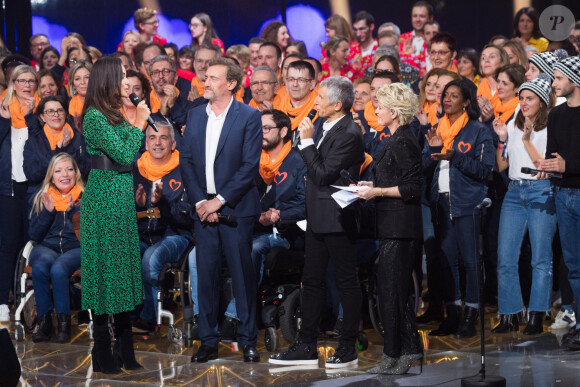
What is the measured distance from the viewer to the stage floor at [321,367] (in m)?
5.10

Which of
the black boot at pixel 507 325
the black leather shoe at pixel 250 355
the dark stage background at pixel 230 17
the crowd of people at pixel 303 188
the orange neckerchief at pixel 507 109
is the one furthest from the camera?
the dark stage background at pixel 230 17

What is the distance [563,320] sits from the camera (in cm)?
650

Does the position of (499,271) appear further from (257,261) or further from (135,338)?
(135,338)

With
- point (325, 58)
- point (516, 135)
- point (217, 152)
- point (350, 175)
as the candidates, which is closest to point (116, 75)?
point (217, 152)

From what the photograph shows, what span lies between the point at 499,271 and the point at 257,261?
5.77ft

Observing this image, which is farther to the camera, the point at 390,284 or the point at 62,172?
the point at 62,172

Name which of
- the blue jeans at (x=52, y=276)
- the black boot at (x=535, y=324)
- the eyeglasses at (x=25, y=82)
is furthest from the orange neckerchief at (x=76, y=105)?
the black boot at (x=535, y=324)

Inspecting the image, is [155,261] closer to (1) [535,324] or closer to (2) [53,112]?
(2) [53,112]

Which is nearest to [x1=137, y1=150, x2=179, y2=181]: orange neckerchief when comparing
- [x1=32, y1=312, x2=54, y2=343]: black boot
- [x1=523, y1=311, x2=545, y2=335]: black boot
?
[x1=32, y1=312, x2=54, y2=343]: black boot

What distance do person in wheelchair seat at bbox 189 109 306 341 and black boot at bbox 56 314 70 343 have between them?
41.6 inches

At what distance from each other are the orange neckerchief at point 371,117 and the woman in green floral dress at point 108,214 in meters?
2.41

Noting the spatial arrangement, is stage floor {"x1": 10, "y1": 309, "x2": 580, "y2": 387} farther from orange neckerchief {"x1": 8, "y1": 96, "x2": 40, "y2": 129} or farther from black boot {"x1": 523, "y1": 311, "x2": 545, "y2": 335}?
orange neckerchief {"x1": 8, "y1": 96, "x2": 40, "y2": 129}

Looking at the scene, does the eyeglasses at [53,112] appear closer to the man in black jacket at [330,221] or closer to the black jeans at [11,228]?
the black jeans at [11,228]

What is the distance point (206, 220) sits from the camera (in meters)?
5.70
